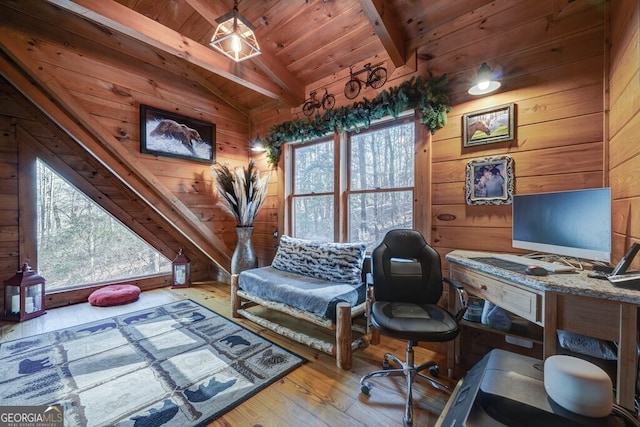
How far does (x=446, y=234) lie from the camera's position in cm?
220

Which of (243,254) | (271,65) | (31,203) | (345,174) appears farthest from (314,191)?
(31,203)

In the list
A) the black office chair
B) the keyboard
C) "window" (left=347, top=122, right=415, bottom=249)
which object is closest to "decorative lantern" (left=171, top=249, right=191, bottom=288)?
"window" (left=347, top=122, right=415, bottom=249)

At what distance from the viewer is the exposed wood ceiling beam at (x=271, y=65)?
2.29m

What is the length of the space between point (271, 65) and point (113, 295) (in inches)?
Answer: 131

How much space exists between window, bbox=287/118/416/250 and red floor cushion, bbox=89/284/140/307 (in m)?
2.16

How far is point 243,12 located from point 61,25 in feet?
5.85

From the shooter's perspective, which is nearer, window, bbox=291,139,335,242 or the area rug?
the area rug

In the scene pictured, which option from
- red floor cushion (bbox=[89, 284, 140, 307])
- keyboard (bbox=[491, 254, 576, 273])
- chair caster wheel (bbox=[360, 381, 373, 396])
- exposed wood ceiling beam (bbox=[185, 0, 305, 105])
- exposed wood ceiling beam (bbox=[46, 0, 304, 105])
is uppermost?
exposed wood ceiling beam (bbox=[185, 0, 305, 105])

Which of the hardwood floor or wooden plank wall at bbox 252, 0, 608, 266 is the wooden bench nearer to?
the hardwood floor

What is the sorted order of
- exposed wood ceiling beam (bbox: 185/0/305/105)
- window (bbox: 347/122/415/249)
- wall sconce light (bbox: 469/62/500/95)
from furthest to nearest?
window (bbox: 347/122/415/249), exposed wood ceiling beam (bbox: 185/0/305/105), wall sconce light (bbox: 469/62/500/95)

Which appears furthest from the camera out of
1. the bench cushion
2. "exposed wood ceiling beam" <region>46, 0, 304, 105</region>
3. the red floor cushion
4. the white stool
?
the red floor cushion

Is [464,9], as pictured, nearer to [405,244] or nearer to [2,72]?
[405,244]

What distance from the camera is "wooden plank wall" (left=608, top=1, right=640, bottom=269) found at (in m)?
1.21

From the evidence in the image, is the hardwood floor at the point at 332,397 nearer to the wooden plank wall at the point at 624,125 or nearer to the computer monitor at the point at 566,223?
the computer monitor at the point at 566,223
